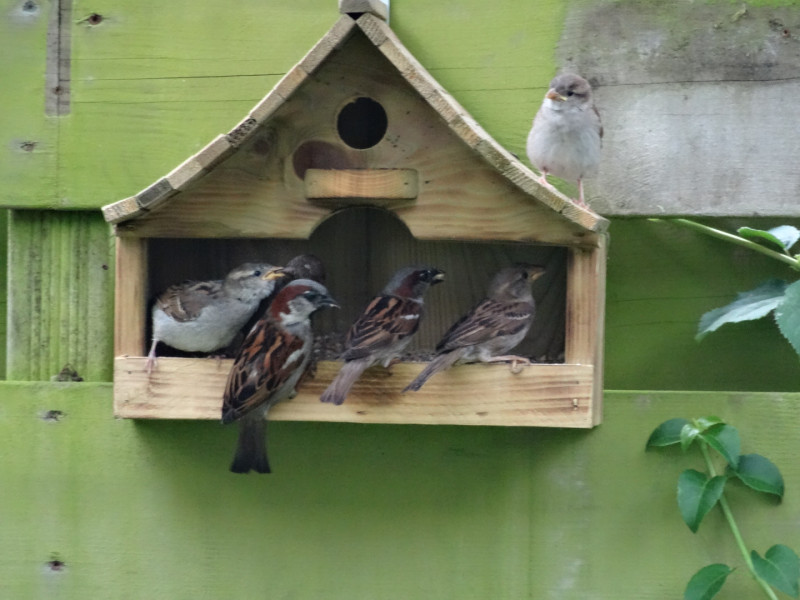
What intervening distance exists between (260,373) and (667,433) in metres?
0.96

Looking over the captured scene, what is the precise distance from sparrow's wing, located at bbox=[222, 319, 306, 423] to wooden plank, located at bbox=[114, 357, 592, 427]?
0.14 ft

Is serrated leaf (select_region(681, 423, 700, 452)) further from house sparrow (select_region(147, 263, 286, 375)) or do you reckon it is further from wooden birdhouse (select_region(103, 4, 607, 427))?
house sparrow (select_region(147, 263, 286, 375))

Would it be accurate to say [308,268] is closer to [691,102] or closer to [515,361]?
[515,361]

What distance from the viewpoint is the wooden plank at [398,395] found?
2535 millimetres

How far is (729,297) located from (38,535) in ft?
6.01

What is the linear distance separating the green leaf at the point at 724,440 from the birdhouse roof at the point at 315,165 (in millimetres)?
557

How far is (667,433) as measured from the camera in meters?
2.74

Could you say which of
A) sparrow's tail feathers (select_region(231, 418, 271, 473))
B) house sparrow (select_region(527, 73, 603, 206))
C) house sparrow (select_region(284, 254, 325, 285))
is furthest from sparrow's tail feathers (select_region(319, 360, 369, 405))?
house sparrow (select_region(527, 73, 603, 206))

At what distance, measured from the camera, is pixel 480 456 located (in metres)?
2.87

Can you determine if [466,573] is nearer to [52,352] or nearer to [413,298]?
[413,298]

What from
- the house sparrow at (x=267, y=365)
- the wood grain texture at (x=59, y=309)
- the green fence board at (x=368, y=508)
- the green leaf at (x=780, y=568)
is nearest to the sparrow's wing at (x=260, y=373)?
the house sparrow at (x=267, y=365)

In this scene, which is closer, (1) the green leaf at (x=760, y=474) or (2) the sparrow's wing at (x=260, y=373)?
(2) the sparrow's wing at (x=260, y=373)

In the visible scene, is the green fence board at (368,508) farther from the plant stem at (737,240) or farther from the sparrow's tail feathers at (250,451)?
the plant stem at (737,240)

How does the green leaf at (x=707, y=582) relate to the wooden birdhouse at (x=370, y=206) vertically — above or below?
below
